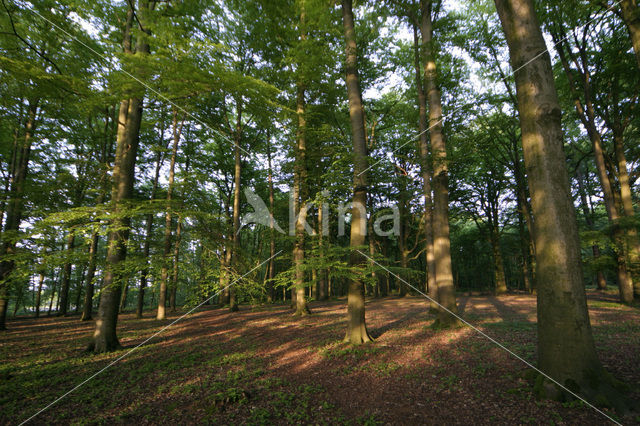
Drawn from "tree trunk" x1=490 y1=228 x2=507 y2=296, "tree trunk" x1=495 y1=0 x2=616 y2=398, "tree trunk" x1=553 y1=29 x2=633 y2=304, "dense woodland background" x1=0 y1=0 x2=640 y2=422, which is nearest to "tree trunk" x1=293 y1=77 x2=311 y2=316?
"dense woodland background" x1=0 y1=0 x2=640 y2=422

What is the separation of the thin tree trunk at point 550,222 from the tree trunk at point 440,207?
4164mm

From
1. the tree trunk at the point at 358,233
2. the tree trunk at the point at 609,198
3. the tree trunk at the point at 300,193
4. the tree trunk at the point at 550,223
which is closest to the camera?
the tree trunk at the point at 550,223

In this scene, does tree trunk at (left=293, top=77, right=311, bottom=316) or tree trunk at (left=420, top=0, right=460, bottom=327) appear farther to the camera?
tree trunk at (left=293, top=77, right=311, bottom=316)

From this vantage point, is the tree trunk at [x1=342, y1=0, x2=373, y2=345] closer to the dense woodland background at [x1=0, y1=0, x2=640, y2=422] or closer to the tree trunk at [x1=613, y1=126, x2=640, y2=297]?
the dense woodland background at [x1=0, y1=0, x2=640, y2=422]

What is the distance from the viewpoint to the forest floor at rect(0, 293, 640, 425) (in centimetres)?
390

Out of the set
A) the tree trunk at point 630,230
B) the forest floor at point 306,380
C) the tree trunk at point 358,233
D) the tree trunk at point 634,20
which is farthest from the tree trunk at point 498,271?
the tree trunk at point 358,233

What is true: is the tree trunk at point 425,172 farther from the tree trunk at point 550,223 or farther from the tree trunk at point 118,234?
the tree trunk at point 118,234

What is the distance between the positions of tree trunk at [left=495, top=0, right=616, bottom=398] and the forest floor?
574mm

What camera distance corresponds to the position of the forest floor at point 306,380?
12.8 ft

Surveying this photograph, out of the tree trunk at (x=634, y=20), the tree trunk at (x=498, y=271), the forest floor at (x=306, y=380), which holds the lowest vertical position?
the forest floor at (x=306, y=380)

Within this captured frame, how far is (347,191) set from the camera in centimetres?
787

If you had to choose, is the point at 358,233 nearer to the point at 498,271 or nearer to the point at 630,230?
the point at 630,230

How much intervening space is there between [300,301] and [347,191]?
803 cm

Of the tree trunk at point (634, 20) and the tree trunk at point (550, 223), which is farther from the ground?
the tree trunk at point (634, 20)
